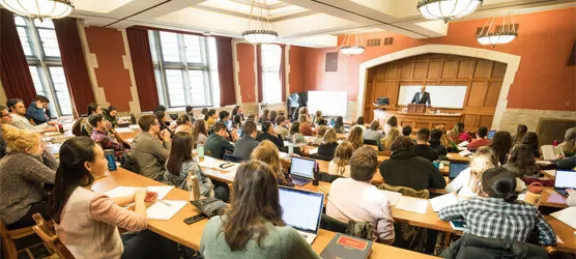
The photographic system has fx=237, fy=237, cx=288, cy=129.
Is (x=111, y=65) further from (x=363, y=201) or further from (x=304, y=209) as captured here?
(x=363, y=201)

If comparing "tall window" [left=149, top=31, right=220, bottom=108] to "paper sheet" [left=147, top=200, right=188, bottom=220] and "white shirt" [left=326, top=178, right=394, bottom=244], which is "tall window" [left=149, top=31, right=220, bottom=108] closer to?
"paper sheet" [left=147, top=200, right=188, bottom=220]

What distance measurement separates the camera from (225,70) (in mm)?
7949

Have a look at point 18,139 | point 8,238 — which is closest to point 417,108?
point 18,139

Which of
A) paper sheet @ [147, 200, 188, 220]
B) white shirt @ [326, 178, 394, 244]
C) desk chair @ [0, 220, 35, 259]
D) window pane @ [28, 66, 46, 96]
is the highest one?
window pane @ [28, 66, 46, 96]

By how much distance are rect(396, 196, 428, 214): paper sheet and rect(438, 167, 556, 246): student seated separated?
1.44ft

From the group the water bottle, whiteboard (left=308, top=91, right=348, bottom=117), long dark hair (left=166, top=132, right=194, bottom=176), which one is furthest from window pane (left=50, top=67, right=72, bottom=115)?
whiteboard (left=308, top=91, right=348, bottom=117)

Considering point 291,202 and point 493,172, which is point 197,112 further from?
point 493,172

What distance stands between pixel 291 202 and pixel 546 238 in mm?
1565

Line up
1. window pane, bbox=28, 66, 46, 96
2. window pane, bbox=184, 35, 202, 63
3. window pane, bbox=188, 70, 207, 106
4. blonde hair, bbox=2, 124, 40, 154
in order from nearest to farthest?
blonde hair, bbox=2, 124, 40, 154 < window pane, bbox=28, 66, 46, 96 < window pane, bbox=184, 35, 202, 63 < window pane, bbox=188, 70, 207, 106

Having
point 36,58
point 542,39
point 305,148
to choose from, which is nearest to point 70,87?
point 36,58

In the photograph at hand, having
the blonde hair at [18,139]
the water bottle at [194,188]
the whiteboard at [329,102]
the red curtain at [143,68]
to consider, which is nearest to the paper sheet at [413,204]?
the water bottle at [194,188]

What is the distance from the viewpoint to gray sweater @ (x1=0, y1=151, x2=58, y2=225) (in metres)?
1.89

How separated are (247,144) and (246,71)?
593cm

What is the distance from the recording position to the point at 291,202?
149cm
